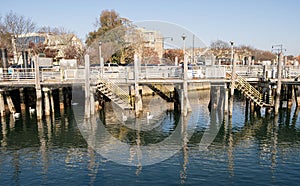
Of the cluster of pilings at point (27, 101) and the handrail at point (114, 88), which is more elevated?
the handrail at point (114, 88)

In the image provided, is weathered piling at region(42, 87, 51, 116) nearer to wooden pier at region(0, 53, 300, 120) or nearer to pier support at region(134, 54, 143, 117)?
wooden pier at region(0, 53, 300, 120)

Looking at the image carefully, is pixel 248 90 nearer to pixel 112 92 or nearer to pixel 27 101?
pixel 112 92

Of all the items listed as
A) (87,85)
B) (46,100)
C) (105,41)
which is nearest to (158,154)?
(87,85)

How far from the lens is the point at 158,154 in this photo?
1942cm

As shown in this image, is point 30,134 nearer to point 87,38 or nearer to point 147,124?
point 147,124

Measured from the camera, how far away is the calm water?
51.8 ft

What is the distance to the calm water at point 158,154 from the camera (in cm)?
1578

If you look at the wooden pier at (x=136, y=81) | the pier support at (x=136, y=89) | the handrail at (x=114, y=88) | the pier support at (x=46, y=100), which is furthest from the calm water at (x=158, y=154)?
the handrail at (x=114, y=88)

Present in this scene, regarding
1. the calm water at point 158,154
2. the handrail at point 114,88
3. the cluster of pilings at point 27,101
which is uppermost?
the handrail at point 114,88

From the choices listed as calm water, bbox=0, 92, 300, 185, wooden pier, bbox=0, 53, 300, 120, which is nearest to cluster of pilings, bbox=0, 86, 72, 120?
wooden pier, bbox=0, 53, 300, 120

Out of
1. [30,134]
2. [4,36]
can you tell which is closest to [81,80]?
[30,134]

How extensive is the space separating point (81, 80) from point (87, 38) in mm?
38726

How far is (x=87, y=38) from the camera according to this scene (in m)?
65.5

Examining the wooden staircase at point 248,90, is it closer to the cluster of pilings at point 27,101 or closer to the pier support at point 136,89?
the pier support at point 136,89
